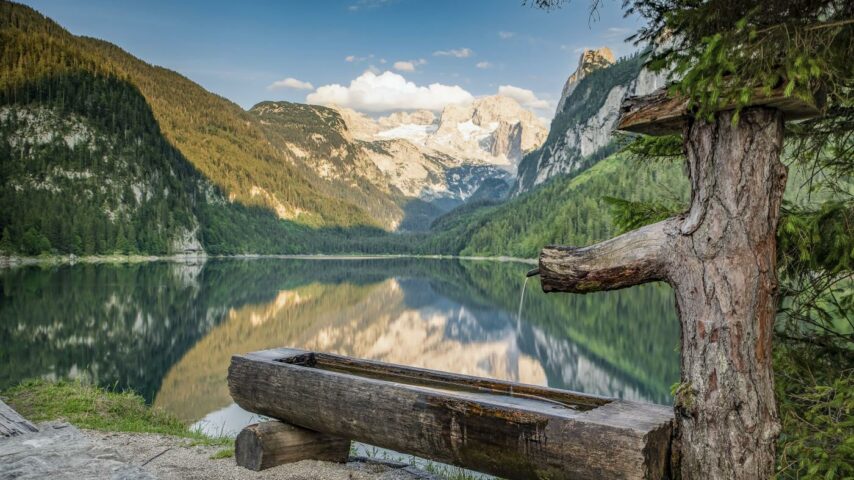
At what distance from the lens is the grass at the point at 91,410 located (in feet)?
37.0

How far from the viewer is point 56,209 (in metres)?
123

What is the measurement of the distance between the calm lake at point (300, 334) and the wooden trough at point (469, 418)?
10588 mm

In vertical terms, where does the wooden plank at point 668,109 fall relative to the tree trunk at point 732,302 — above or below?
above

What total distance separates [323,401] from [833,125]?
20.0ft

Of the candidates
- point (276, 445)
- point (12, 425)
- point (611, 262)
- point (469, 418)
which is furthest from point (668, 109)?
point (12, 425)

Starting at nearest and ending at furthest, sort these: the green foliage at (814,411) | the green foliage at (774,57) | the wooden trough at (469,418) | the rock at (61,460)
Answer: the green foliage at (814,411) → the green foliage at (774,57) → the wooden trough at (469,418) → the rock at (61,460)

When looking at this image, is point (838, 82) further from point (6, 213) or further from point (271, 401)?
point (6, 213)

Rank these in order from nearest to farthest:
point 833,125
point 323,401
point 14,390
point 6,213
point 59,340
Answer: point 833,125 → point 323,401 → point 14,390 → point 59,340 → point 6,213

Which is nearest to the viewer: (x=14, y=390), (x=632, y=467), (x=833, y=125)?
(x=632, y=467)

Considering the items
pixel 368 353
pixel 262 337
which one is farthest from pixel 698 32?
pixel 368 353

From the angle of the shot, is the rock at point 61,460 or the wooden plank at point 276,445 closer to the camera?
the rock at point 61,460

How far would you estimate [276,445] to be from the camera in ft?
25.5

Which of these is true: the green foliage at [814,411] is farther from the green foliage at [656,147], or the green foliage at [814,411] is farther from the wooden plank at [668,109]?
the green foliage at [656,147]

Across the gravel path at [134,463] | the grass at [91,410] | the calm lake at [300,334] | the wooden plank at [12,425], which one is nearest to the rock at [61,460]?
the gravel path at [134,463]
